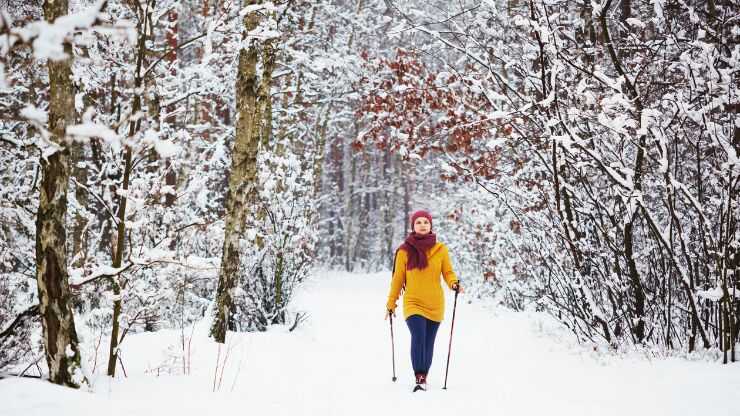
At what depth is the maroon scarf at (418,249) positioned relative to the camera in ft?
16.7

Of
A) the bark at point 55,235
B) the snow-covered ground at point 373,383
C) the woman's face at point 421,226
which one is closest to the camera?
the bark at point 55,235

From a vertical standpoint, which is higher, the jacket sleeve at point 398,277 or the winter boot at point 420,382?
the jacket sleeve at point 398,277

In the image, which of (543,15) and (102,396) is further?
(543,15)

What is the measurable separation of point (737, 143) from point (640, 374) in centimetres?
224

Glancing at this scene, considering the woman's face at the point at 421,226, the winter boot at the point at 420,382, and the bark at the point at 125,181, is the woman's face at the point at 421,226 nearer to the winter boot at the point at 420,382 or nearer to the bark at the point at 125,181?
the winter boot at the point at 420,382

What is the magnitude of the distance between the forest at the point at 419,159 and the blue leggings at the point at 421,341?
5.64ft

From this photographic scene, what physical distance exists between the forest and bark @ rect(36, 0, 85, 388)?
0.01 metres

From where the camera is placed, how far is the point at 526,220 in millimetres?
6121

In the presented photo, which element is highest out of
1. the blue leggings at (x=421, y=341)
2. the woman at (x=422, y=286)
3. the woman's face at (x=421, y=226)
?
the woman's face at (x=421, y=226)

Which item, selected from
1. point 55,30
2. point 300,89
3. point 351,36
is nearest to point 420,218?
point 55,30

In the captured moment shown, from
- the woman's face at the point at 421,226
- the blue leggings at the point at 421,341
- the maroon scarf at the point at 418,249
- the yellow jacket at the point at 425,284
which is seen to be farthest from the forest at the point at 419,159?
the blue leggings at the point at 421,341

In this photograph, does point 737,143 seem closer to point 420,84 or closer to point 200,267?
point 420,84

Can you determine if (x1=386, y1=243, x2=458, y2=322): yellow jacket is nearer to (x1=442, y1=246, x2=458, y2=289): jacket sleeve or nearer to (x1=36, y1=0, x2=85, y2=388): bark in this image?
(x1=442, y1=246, x2=458, y2=289): jacket sleeve

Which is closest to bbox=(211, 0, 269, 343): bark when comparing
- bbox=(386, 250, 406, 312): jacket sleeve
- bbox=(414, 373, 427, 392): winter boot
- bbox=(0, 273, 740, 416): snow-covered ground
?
bbox=(0, 273, 740, 416): snow-covered ground
